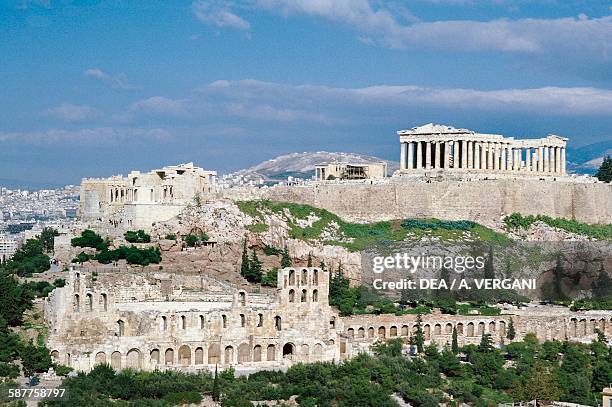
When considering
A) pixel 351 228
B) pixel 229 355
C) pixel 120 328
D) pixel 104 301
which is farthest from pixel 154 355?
pixel 351 228

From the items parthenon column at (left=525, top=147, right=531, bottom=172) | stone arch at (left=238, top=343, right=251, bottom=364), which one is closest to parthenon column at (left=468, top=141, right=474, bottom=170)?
parthenon column at (left=525, top=147, right=531, bottom=172)

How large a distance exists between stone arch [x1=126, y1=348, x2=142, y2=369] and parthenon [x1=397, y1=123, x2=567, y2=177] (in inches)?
1697

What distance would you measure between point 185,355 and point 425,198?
35.6m

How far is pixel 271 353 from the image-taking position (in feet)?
211

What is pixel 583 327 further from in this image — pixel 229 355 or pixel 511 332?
pixel 229 355

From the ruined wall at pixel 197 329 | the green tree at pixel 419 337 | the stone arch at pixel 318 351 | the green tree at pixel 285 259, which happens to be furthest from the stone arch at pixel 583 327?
the stone arch at pixel 318 351

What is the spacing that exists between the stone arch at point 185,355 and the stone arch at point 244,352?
233cm

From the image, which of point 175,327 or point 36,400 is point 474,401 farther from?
point 36,400

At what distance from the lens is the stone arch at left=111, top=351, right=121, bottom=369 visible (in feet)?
200

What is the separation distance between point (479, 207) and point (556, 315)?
57.7 ft

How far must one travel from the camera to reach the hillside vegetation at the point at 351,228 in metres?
87.7

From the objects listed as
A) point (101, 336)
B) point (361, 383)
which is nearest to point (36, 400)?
point (101, 336)

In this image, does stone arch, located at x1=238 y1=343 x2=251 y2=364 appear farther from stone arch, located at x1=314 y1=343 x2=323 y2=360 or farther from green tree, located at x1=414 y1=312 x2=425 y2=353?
green tree, located at x1=414 y1=312 x2=425 y2=353

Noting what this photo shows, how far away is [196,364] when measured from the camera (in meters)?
63.1
